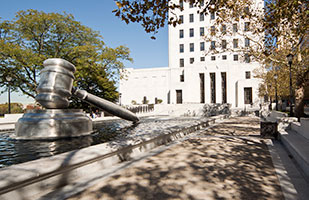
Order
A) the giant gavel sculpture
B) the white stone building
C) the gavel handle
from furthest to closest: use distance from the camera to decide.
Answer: the white stone building < the gavel handle < the giant gavel sculpture

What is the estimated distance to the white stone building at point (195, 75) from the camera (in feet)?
152

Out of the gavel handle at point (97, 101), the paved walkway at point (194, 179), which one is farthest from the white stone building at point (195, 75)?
the paved walkway at point (194, 179)

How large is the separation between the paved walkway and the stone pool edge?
597mm

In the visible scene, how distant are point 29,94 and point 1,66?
4490mm

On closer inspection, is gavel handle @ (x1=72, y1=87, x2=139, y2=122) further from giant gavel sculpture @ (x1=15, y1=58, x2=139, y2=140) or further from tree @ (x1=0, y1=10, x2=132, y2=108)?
tree @ (x1=0, y1=10, x2=132, y2=108)

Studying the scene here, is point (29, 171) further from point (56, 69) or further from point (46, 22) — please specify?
point (46, 22)

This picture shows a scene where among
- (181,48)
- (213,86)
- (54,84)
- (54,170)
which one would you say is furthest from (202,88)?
(54,170)

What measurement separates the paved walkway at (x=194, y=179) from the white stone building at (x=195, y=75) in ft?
109

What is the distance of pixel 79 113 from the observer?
9680mm

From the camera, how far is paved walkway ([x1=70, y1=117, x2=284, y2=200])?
367 centimetres

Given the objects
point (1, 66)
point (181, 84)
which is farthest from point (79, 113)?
point (181, 84)

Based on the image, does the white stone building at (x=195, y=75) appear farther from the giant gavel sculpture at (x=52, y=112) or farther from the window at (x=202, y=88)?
the giant gavel sculpture at (x=52, y=112)

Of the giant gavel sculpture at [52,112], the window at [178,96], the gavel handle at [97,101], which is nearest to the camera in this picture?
the giant gavel sculpture at [52,112]

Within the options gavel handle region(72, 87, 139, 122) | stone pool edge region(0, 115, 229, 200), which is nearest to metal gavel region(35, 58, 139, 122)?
gavel handle region(72, 87, 139, 122)
